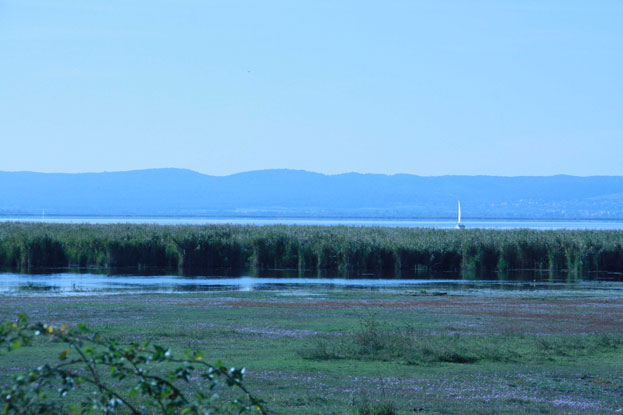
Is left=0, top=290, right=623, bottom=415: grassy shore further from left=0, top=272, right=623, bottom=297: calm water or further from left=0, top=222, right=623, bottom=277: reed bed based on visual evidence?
left=0, top=222, right=623, bottom=277: reed bed

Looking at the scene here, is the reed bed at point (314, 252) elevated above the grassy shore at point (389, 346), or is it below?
above

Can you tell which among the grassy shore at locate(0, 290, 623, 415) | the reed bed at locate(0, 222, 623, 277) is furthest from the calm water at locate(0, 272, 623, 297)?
the reed bed at locate(0, 222, 623, 277)

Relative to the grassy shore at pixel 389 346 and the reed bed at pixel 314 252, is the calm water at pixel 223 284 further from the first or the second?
the reed bed at pixel 314 252

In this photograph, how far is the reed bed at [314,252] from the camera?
52531mm

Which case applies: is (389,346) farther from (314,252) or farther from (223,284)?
(314,252)

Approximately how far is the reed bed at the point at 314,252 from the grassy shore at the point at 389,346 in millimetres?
22836

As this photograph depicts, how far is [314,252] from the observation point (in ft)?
176

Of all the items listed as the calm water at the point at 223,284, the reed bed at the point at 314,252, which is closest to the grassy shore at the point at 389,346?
the calm water at the point at 223,284

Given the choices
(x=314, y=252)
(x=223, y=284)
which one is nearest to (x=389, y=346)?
(x=223, y=284)

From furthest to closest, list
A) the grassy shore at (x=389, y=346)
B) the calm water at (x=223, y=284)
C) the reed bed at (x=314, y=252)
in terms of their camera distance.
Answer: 1. the reed bed at (x=314, y=252)
2. the calm water at (x=223, y=284)
3. the grassy shore at (x=389, y=346)

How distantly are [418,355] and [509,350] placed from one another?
1.94 m

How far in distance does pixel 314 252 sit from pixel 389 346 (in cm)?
3676

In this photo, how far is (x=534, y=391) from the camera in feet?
44.9

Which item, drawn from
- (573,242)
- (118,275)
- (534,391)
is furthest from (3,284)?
(573,242)
